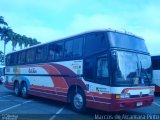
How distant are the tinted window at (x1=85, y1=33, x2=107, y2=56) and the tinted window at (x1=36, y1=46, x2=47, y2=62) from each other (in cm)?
411

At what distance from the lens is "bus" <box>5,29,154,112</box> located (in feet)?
31.7

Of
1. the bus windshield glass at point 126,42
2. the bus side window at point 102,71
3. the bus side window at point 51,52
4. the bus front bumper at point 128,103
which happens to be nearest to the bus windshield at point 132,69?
the bus windshield glass at point 126,42

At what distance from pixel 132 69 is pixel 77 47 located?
290 centimetres

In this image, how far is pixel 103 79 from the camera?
32.7 ft

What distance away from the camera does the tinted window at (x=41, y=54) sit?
48.3 feet

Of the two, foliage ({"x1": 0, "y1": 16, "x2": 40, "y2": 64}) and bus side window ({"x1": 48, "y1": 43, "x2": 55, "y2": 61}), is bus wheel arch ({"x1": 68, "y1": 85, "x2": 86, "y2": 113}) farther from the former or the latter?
foliage ({"x1": 0, "y1": 16, "x2": 40, "y2": 64})

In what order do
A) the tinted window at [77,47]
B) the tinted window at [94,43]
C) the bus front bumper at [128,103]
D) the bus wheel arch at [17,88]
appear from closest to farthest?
the bus front bumper at [128,103] < the tinted window at [94,43] < the tinted window at [77,47] < the bus wheel arch at [17,88]

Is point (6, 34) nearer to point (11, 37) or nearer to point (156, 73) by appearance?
point (11, 37)

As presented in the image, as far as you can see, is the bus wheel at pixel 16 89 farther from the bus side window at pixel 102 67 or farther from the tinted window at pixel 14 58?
the bus side window at pixel 102 67

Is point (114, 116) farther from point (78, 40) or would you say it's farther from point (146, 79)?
point (78, 40)

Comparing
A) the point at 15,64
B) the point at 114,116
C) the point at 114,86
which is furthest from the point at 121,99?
the point at 15,64

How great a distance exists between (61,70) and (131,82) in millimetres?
4088

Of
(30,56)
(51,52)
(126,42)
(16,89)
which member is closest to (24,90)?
(16,89)

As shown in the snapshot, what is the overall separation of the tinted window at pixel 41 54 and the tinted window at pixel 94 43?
4105mm
